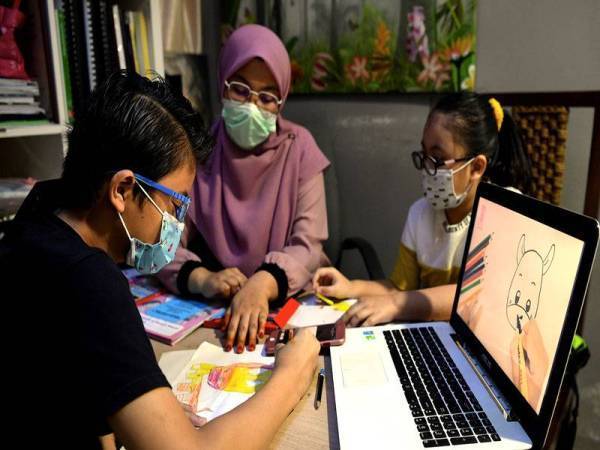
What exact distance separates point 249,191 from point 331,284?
431 mm

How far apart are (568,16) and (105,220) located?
1.55 m

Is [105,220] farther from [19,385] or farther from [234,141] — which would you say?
[234,141]

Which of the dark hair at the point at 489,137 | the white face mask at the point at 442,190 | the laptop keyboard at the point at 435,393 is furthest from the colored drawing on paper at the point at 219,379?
the dark hair at the point at 489,137

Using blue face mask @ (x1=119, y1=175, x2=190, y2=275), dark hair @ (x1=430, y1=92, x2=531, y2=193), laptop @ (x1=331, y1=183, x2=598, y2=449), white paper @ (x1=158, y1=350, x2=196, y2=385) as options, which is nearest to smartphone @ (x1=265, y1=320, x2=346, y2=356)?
laptop @ (x1=331, y1=183, x2=598, y2=449)

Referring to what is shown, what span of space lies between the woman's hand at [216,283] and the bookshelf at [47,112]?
0.59 metres

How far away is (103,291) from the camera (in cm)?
60

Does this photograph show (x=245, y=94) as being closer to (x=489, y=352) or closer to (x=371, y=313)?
(x=371, y=313)

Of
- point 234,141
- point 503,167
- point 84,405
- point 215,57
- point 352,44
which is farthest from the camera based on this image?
point 215,57

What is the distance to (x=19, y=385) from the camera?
2.06ft

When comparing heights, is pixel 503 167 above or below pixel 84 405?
above

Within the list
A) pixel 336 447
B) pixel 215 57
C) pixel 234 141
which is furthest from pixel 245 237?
pixel 215 57

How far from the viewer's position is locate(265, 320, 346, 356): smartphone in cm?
93

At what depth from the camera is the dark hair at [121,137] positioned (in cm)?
66

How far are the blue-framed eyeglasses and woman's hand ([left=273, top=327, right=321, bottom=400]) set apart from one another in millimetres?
311
